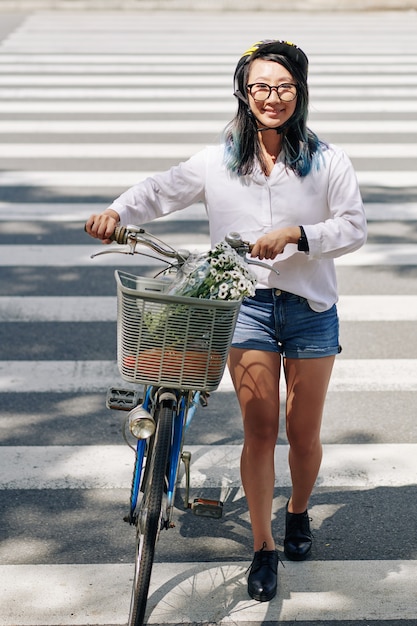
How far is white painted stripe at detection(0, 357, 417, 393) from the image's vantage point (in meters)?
6.17

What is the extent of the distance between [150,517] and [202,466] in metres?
1.56

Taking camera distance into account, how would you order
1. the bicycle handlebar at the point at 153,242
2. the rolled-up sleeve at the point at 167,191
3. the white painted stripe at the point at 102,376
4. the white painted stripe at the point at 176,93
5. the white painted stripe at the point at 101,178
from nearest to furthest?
the bicycle handlebar at the point at 153,242 < the rolled-up sleeve at the point at 167,191 < the white painted stripe at the point at 102,376 < the white painted stripe at the point at 101,178 < the white painted stripe at the point at 176,93

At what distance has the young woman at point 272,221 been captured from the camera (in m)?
3.80

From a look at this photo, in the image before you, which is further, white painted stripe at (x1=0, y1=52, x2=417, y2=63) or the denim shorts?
white painted stripe at (x1=0, y1=52, x2=417, y2=63)

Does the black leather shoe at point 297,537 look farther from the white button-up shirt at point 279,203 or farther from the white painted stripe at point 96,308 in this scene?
the white painted stripe at point 96,308

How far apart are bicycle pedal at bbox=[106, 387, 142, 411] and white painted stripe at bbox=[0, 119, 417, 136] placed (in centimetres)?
831

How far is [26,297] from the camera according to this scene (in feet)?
25.0

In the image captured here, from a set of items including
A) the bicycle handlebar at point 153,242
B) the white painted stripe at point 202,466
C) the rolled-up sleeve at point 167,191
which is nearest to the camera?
the bicycle handlebar at point 153,242

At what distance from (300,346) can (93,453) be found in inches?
67.2

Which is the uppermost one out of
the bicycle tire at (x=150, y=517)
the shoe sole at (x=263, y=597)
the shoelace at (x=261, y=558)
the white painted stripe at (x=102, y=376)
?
the bicycle tire at (x=150, y=517)

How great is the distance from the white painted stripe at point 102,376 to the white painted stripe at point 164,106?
7185 millimetres

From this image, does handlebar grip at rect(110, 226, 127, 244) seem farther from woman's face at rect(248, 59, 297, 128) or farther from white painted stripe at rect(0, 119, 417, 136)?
white painted stripe at rect(0, 119, 417, 136)

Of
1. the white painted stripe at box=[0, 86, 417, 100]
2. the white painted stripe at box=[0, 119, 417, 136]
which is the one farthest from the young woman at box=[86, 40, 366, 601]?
the white painted stripe at box=[0, 86, 417, 100]

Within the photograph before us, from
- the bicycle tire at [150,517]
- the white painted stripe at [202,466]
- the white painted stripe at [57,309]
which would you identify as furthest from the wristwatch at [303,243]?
the white painted stripe at [57,309]
